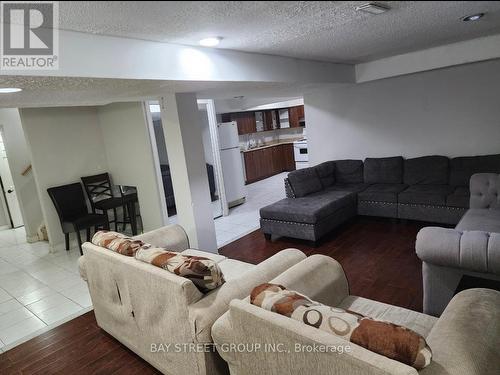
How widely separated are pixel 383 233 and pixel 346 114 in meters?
2.13

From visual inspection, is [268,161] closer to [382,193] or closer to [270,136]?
[270,136]

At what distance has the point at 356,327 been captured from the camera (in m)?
1.19

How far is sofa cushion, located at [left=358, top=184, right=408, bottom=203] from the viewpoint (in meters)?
4.19

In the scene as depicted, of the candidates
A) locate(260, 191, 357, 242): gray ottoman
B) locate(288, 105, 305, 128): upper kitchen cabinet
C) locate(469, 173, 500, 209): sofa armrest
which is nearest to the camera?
locate(469, 173, 500, 209): sofa armrest

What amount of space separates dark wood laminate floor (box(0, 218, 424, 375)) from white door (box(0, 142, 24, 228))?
4341mm

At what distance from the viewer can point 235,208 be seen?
6035mm

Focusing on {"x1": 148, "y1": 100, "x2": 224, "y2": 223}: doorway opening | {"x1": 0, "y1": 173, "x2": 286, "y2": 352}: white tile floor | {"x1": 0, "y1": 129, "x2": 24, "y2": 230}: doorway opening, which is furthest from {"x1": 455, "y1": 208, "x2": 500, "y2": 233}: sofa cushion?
{"x1": 0, "y1": 129, "x2": 24, "y2": 230}: doorway opening

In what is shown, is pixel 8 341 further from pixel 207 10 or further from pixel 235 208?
pixel 235 208

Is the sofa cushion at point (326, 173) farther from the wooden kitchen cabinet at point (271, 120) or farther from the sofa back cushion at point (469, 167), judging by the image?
the wooden kitchen cabinet at point (271, 120)

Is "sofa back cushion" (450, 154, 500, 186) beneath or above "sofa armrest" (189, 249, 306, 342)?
above

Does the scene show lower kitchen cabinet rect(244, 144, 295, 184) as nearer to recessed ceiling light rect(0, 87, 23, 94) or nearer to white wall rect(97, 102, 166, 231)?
white wall rect(97, 102, 166, 231)

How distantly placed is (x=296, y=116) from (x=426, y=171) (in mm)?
5086

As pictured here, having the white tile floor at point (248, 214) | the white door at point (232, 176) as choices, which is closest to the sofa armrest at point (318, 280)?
the white tile floor at point (248, 214)

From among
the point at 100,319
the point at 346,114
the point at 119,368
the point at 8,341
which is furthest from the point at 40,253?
the point at 346,114
